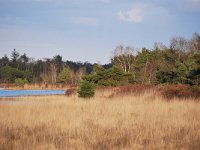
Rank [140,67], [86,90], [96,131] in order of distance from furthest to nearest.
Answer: [140,67], [86,90], [96,131]

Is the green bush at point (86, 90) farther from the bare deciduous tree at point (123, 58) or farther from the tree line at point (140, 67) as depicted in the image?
the bare deciduous tree at point (123, 58)

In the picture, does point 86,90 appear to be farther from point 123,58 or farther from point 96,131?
point 123,58

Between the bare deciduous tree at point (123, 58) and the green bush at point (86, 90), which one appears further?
the bare deciduous tree at point (123, 58)

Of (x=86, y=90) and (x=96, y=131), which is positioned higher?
(x=86, y=90)

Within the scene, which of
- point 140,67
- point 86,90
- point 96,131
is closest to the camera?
point 96,131

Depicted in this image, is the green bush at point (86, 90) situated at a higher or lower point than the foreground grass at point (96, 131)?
higher

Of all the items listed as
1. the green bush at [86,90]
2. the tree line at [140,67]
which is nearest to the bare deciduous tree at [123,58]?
the tree line at [140,67]

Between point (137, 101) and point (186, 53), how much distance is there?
38.8 m

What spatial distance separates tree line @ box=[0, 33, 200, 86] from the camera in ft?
88.8

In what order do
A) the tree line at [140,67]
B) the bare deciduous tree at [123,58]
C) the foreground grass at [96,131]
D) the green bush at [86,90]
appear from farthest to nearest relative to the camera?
the bare deciduous tree at [123,58], the tree line at [140,67], the green bush at [86,90], the foreground grass at [96,131]

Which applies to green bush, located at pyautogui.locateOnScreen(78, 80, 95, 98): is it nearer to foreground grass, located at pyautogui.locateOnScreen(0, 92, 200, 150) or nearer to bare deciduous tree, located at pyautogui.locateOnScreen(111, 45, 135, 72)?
foreground grass, located at pyautogui.locateOnScreen(0, 92, 200, 150)

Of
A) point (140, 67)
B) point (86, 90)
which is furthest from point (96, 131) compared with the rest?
point (140, 67)

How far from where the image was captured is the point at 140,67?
5441 cm

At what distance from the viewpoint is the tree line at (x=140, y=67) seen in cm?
2707
